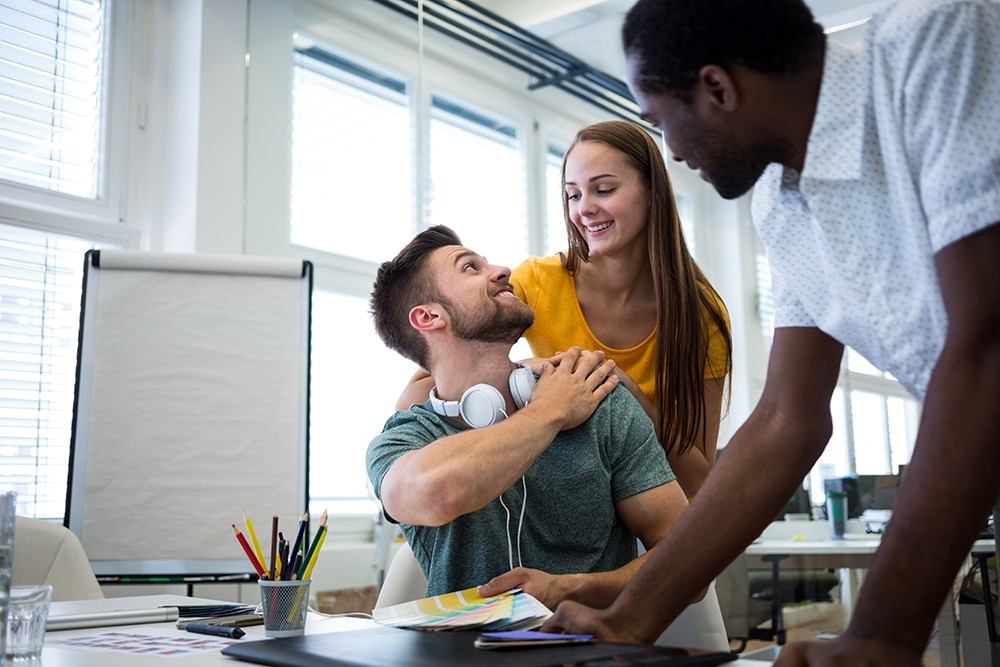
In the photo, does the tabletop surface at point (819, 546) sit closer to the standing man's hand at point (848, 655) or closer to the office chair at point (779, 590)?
the office chair at point (779, 590)

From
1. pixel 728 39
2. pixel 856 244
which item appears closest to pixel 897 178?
pixel 856 244

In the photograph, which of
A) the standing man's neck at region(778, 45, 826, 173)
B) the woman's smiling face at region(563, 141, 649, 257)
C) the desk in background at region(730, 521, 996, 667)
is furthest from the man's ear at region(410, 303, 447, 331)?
the desk in background at region(730, 521, 996, 667)

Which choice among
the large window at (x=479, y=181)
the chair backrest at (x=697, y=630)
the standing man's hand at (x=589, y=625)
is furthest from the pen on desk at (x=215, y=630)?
the large window at (x=479, y=181)

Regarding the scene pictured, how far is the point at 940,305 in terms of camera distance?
85 cm

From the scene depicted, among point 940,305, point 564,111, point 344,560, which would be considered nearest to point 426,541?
point 940,305

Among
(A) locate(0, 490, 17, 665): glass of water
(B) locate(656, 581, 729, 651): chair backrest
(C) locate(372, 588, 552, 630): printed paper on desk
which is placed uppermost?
(A) locate(0, 490, 17, 665): glass of water

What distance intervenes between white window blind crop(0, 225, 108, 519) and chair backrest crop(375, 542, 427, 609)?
81.4 inches

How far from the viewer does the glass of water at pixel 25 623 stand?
99 cm

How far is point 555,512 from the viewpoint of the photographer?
1.55 metres

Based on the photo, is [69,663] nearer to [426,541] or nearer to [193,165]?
[426,541]

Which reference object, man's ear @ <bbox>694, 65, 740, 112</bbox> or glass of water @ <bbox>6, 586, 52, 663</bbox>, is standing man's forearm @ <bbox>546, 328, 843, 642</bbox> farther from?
glass of water @ <bbox>6, 586, 52, 663</bbox>

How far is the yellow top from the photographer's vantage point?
184 cm

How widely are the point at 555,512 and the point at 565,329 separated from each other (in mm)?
483

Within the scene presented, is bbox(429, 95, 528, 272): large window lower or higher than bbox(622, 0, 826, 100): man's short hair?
higher
